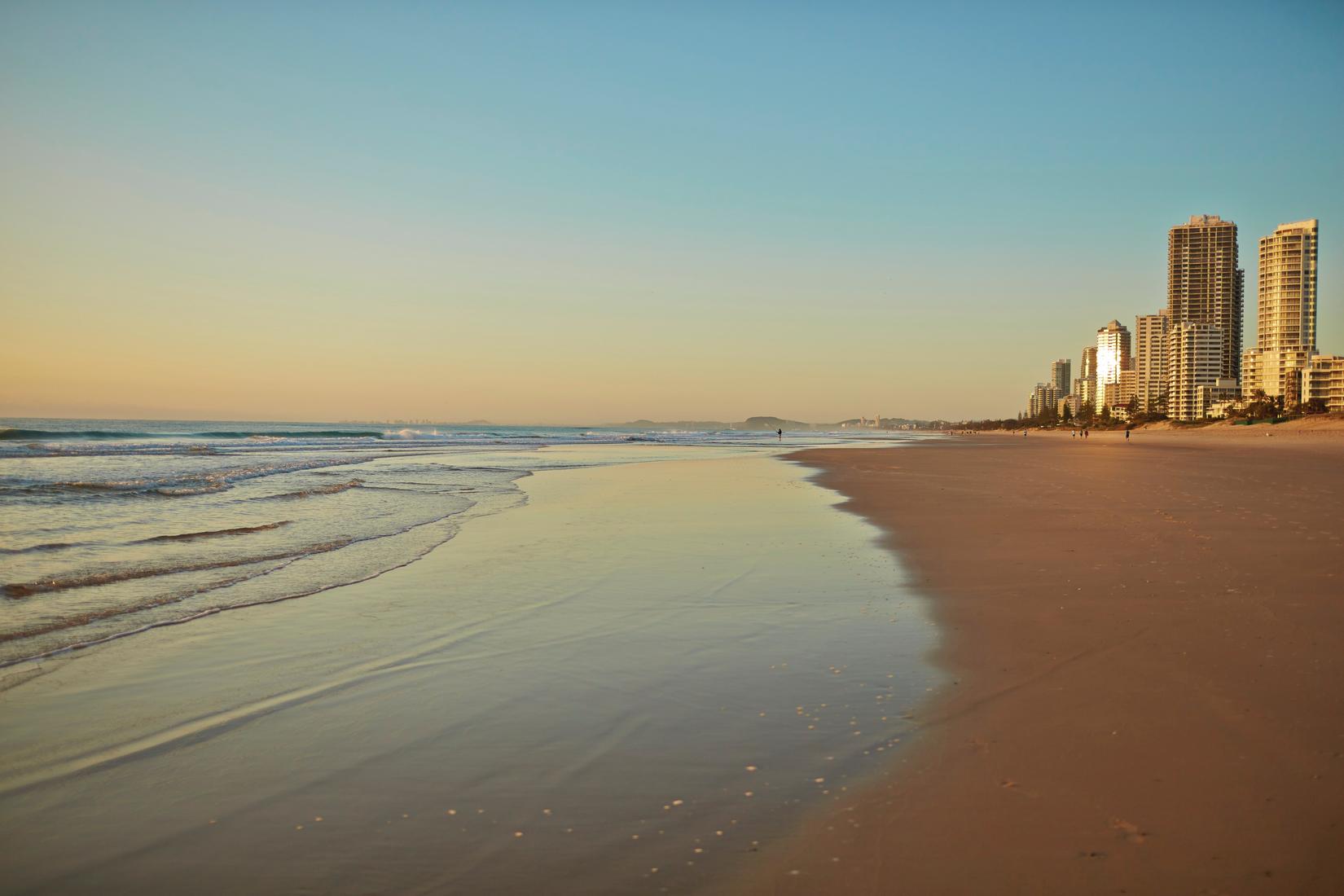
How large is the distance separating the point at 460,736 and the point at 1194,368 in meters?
218

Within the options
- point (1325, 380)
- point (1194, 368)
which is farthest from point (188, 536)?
point (1194, 368)

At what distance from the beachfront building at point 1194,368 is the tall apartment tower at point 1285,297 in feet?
21.3

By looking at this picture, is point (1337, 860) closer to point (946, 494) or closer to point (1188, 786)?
point (1188, 786)

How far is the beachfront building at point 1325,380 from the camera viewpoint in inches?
5492

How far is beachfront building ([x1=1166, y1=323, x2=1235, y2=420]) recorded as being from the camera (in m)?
178

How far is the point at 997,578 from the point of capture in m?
8.57

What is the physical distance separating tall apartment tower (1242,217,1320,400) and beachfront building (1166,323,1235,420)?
256 inches

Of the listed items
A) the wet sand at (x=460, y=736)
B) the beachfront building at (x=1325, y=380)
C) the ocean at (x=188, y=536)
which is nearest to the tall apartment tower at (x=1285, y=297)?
the beachfront building at (x=1325, y=380)

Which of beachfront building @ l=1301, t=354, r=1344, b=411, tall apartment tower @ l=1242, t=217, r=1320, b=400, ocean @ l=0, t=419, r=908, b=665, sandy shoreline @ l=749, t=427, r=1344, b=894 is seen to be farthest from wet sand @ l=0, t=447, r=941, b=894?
tall apartment tower @ l=1242, t=217, r=1320, b=400

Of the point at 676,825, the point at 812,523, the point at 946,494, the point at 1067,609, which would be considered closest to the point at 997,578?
the point at 1067,609

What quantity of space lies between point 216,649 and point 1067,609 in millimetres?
7314

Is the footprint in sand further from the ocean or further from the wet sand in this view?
the ocean

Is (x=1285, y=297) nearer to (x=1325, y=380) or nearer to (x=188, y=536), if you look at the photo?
(x=1325, y=380)

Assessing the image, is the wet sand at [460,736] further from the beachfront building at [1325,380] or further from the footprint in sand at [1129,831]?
the beachfront building at [1325,380]
